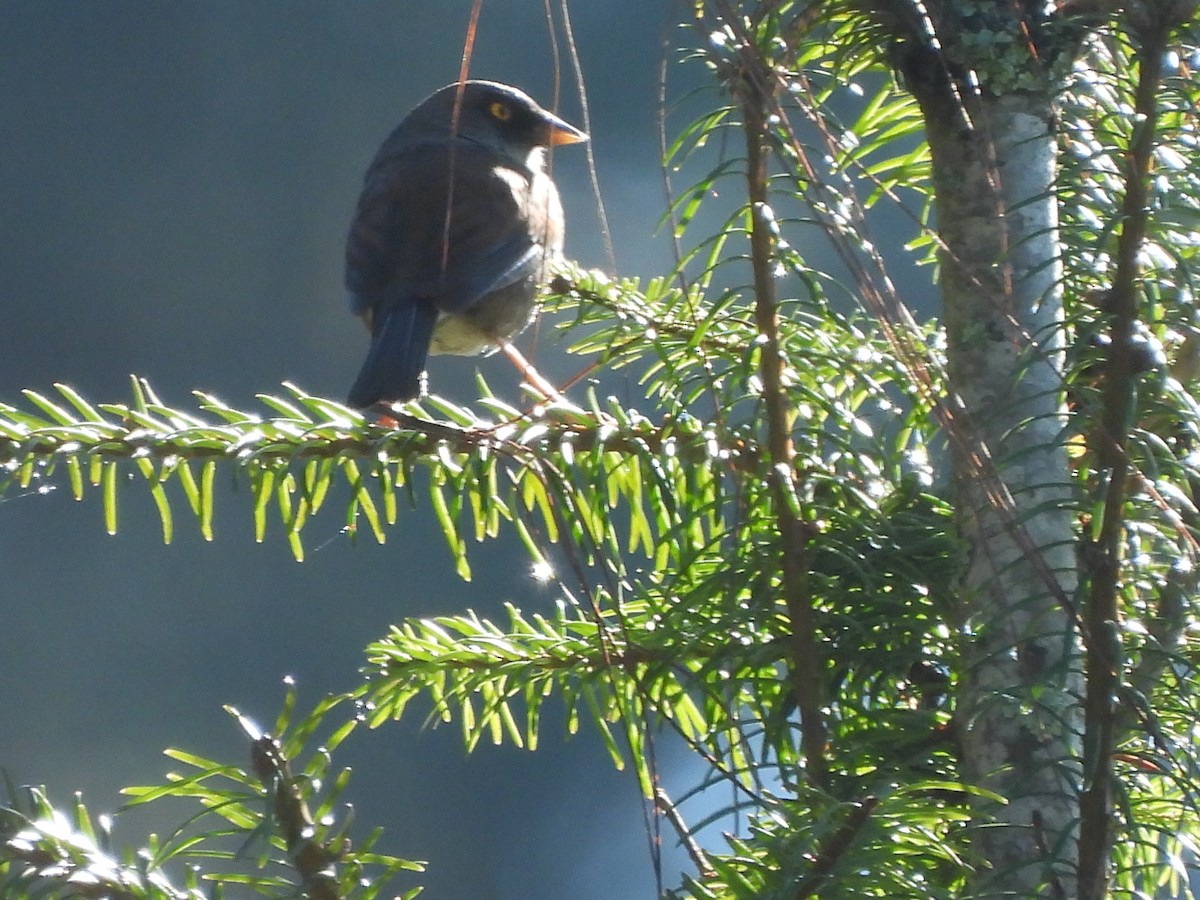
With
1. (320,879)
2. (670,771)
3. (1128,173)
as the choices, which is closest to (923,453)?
(1128,173)

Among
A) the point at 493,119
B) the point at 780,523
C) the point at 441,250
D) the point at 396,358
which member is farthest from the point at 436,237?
the point at 780,523

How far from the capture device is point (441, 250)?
1517mm

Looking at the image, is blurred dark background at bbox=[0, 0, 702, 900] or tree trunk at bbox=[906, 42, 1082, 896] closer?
tree trunk at bbox=[906, 42, 1082, 896]

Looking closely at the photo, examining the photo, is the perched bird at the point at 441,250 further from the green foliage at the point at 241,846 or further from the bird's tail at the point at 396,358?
the green foliage at the point at 241,846

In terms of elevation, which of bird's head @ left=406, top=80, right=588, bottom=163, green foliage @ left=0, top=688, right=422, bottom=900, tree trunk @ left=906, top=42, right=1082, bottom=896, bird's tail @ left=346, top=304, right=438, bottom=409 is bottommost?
green foliage @ left=0, top=688, right=422, bottom=900

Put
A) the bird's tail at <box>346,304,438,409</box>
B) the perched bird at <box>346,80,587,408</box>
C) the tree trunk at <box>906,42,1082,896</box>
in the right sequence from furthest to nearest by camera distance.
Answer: the perched bird at <box>346,80,587,408</box> → the bird's tail at <box>346,304,438,409</box> → the tree trunk at <box>906,42,1082,896</box>

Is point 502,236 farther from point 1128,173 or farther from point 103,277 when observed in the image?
point 1128,173

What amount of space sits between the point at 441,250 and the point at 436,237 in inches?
1.1

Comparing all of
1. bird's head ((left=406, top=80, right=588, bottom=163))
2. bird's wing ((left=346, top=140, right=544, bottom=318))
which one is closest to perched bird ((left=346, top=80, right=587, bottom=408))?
bird's wing ((left=346, top=140, right=544, bottom=318))

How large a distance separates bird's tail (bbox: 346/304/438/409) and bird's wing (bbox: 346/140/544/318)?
32 millimetres

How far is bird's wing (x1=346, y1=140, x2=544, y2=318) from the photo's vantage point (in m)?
1.47

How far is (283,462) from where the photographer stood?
2.07 ft

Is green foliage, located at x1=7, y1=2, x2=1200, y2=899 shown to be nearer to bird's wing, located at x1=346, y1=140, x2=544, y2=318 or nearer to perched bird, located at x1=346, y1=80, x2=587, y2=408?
perched bird, located at x1=346, y1=80, x2=587, y2=408

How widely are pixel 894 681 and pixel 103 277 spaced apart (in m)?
1.59
